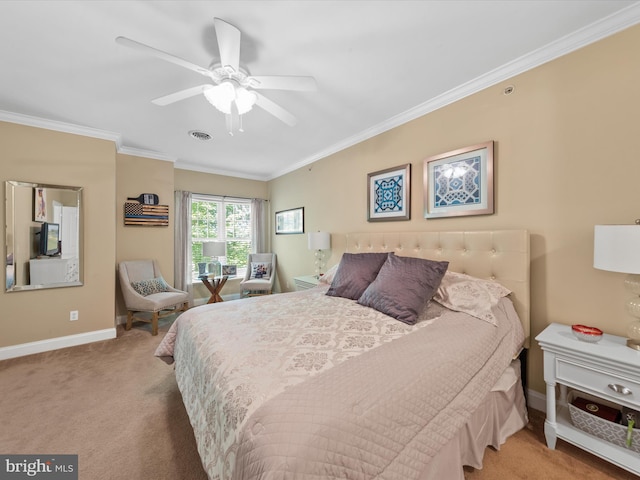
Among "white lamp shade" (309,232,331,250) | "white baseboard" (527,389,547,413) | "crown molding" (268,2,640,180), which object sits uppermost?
"crown molding" (268,2,640,180)

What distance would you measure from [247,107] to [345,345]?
1.72m

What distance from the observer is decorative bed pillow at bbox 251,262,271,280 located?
4.82 m

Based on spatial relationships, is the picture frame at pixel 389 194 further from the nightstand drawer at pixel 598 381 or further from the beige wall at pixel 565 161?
the nightstand drawer at pixel 598 381

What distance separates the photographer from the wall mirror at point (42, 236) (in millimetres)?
2775

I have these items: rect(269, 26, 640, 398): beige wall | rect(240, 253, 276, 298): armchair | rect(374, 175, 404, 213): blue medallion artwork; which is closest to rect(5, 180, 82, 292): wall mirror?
rect(240, 253, 276, 298): armchair

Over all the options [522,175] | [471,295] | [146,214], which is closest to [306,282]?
[471,295]

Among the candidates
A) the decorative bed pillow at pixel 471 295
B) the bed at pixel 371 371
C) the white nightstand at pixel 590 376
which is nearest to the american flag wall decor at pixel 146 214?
the bed at pixel 371 371

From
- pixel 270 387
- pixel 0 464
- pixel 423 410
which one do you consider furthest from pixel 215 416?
pixel 0 464

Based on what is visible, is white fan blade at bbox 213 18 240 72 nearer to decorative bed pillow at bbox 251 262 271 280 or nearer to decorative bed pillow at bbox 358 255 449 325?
decorative bed pillow at bbox 358 255 449 325

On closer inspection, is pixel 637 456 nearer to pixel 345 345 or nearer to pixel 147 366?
pixel 345 345

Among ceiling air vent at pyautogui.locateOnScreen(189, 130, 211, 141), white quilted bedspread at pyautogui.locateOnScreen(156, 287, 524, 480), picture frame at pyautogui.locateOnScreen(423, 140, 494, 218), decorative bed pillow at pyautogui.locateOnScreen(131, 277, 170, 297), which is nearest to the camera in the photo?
white quilted bedspread at pyautogui.locateOnScreen(156, 287, 524, 480)

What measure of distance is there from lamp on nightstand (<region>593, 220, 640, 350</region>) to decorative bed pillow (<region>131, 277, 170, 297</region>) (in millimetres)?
4633

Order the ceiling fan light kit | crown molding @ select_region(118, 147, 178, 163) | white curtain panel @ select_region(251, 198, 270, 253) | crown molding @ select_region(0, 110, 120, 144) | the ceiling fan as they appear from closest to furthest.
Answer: the ceiling fan → the ceiling fan light kit → crown molding @ select_region(0, 110, 120, 144) → crown molding @ select_region(118, 147, 178, 163) → white curtain panel @ select_region(251, 198, 270, 253)

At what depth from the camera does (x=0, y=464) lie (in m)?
1.45
